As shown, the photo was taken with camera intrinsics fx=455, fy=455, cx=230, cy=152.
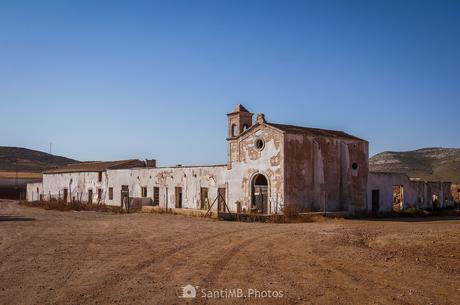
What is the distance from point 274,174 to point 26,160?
92162mm

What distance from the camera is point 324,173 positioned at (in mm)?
26344

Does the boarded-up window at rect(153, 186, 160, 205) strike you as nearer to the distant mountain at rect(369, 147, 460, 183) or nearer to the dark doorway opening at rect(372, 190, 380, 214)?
the dark doorway opening at rect(372, 190, 380, 214)

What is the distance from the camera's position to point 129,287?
808cm

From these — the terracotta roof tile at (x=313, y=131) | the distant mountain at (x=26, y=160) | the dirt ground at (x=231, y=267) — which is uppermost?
the distant mountain at (x=26, y=160)

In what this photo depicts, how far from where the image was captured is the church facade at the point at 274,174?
82.0ft

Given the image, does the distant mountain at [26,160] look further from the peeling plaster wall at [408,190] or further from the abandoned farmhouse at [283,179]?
the peeling plaster wall at [408,190]

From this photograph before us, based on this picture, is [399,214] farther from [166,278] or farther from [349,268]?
[166,278]

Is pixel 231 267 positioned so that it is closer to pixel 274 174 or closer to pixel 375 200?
pixel 274 174

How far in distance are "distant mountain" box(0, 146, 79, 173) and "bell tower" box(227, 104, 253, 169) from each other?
7531 centimetres

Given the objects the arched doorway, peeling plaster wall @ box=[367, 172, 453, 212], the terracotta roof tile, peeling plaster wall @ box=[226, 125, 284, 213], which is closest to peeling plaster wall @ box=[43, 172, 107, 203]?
peeling plaster wall @ box=[226, 125, 284, 213]

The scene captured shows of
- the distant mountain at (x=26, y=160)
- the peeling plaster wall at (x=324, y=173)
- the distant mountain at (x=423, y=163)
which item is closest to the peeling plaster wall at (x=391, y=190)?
the peeling plaster wall at (x=324, y=173)

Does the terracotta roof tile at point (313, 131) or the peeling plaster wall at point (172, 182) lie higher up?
the terracotta roof tile at point (313, 131)

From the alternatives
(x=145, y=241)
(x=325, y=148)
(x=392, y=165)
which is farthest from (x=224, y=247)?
(x=392, y=165)

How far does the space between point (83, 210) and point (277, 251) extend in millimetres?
23761
